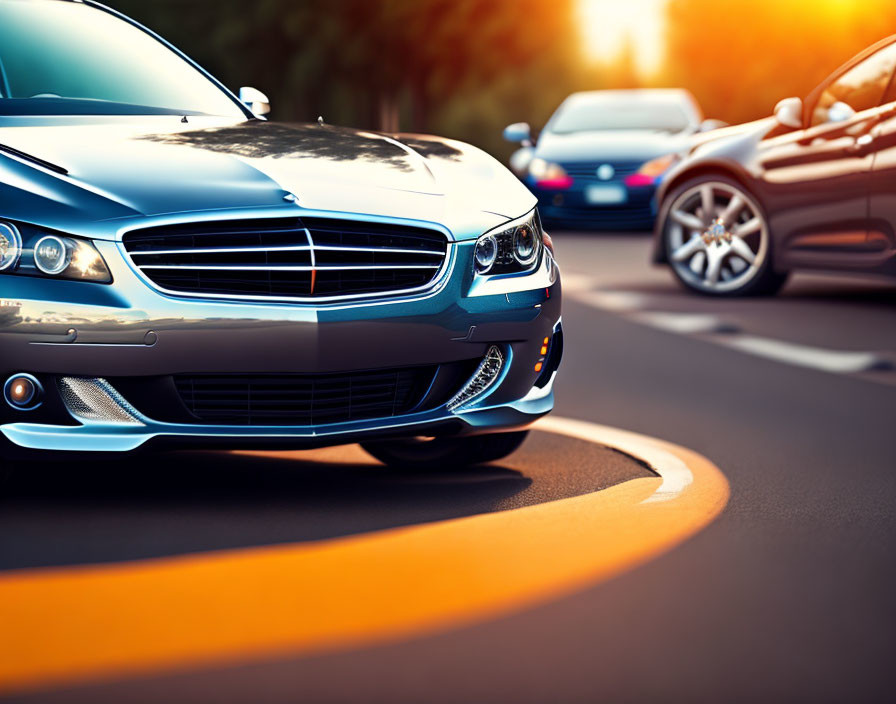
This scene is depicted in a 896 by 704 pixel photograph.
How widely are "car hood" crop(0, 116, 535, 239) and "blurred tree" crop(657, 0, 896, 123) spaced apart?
35777 millimetres

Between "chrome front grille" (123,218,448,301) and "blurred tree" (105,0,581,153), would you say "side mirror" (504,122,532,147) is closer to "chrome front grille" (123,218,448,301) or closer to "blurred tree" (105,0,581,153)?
"chrome front grille" (123,218,448,301)

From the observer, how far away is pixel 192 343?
4832 mm

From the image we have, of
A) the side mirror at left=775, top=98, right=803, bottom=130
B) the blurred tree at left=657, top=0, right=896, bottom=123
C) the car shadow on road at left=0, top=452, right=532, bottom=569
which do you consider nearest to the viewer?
the car shadow on road at left=0, top=452, right=532, bottom=569

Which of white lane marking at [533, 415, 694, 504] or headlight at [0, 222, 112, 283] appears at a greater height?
headlight at [0, 222, 112, 283]

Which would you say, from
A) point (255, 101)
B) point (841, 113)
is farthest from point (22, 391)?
point (841, 113)

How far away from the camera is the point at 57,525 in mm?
4922

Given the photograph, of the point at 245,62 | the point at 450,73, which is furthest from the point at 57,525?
the point at 245,62

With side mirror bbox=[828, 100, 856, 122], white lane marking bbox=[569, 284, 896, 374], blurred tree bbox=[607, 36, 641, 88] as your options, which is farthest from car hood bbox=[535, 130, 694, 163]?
blurred tree bbox=[607, 36, 641, 88]

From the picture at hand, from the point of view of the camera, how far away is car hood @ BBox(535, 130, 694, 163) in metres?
17.1

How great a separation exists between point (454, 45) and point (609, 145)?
2232cm

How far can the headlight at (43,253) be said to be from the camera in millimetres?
4793

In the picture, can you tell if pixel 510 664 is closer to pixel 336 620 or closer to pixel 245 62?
pixel 336 620

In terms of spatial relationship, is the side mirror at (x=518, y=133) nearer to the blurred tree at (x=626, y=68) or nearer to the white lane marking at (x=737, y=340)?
the white lane marking at (x=737, y=340)

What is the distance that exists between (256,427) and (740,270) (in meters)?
7.06
